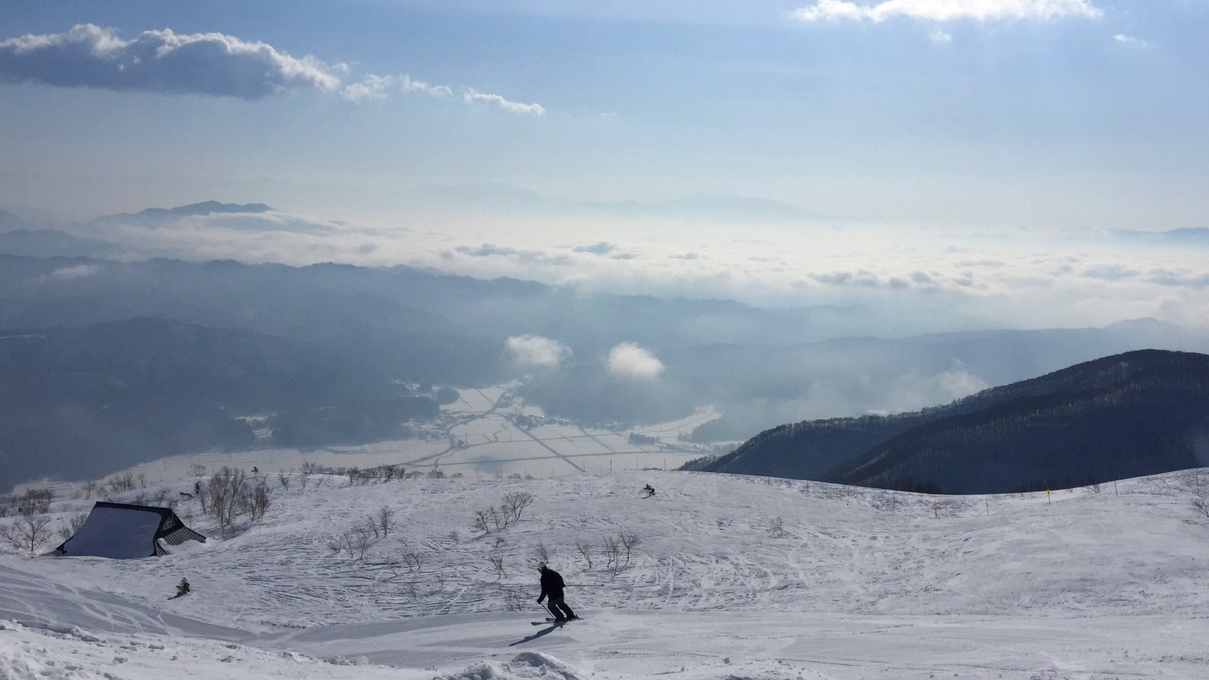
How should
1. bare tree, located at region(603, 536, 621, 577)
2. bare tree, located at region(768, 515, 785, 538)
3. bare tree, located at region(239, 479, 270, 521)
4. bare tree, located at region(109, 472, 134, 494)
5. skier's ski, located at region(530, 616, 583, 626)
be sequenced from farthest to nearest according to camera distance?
1. bare tree, located at region(109, 472, 134, 494)
2. bare tree, located at region(239, 479, 270, 521)
3. bare tree, located at region(768, 515, 785, 538)
4. bare tree, located at region(603, 536, 621, 577)
5. skier's ski, located at region(530, 616, 583, 626)

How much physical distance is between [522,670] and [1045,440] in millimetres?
104994

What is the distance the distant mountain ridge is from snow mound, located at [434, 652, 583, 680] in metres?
76.2

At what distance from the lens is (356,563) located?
25.8m

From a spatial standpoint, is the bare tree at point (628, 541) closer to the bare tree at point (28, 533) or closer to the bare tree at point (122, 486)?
the bare tree at point (28, 533)

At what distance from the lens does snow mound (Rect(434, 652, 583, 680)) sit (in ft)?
35.0

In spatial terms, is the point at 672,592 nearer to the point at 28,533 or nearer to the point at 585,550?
the point at 585,550

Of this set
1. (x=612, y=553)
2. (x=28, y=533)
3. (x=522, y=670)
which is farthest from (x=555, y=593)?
(x=28, y=533)

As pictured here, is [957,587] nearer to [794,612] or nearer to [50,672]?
[794,612]

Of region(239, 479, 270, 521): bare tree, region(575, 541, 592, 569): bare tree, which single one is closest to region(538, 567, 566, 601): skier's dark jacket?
region(575, 541, 592, 569): bare tree

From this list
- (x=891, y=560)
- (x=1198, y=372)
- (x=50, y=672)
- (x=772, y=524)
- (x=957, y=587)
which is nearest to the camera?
(x=50, y=672)

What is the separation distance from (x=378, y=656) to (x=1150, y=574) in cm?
1833

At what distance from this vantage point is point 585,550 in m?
26.6

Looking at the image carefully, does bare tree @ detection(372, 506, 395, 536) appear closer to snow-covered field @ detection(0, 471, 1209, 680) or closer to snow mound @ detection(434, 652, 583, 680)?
snow-covered field @ detection(0, 471, 1209, 680)

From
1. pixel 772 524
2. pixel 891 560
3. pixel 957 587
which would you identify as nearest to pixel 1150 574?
pixel 957 587
